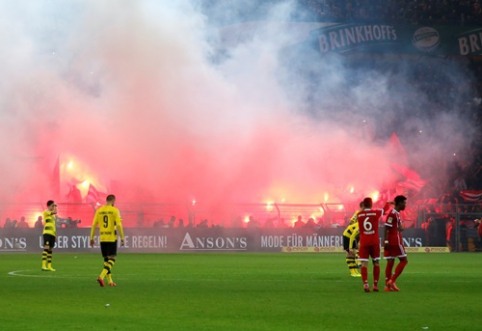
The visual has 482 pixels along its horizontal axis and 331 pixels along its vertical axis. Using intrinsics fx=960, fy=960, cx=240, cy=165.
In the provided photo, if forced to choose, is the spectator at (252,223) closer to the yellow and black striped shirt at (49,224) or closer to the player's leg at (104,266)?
the yellow and black striped shirt at (49,224)

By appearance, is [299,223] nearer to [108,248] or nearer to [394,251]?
[108,248]

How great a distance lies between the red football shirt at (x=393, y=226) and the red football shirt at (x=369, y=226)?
345 mm

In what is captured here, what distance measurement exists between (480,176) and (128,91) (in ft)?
72.5

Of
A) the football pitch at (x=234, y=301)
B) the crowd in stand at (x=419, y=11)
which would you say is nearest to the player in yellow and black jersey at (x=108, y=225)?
the football pitch at (x=234, y=301)

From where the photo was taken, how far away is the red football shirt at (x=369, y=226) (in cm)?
1992


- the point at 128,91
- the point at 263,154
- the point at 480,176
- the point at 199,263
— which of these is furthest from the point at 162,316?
the point at 480,176

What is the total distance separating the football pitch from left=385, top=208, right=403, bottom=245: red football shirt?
108 centimetres

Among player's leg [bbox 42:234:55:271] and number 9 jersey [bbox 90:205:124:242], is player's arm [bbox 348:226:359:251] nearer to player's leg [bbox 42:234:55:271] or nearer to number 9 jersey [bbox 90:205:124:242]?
number 9 jersey [bbox 90:205:124:242]

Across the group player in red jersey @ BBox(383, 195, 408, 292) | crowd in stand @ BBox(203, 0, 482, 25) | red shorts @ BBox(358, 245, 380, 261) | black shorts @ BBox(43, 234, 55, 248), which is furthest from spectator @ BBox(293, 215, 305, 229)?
red shorts @ BBox(358, 245, 380, 261)

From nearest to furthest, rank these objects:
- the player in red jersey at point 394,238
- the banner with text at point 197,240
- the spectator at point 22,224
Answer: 1. the player in red jersey at point 394,238
2. the banner with text at point 197,240
3. the spectator at point 22,224

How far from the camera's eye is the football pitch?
13.5 m

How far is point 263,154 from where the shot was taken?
171 feet

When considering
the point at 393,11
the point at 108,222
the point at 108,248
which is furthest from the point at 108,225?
the point at 393,11

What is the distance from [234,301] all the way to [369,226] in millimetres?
4019
